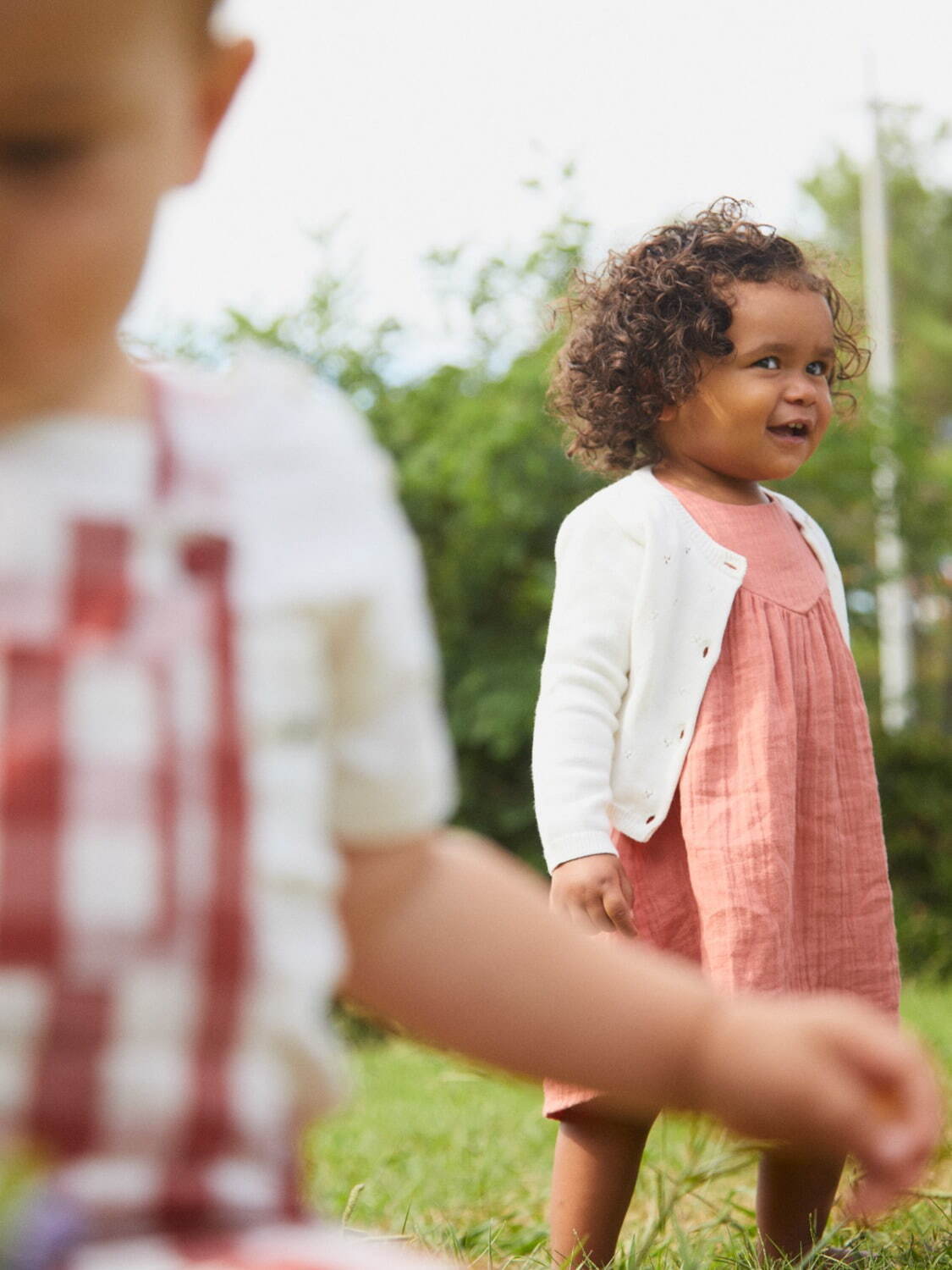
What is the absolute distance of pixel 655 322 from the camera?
2.67 metres

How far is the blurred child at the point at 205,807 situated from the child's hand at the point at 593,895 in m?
1.37

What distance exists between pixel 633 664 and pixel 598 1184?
0.79 m

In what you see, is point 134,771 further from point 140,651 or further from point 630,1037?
point 630,1037

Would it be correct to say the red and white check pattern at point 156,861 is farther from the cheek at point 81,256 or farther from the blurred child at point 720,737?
the blurred child at point 720,737

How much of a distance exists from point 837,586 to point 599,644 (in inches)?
20.6

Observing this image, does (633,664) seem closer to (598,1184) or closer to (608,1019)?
(598,1184)

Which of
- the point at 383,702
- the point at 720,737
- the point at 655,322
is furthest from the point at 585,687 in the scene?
the point at 383,702

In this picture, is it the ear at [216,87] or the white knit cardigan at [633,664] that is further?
the white knit cardigan at [633,664]

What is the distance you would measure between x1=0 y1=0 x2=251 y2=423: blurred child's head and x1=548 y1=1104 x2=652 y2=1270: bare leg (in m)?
1.78

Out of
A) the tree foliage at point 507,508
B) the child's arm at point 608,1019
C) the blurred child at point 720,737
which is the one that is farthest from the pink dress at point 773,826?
the tree foliage at point 507,508

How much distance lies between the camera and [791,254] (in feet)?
8.63

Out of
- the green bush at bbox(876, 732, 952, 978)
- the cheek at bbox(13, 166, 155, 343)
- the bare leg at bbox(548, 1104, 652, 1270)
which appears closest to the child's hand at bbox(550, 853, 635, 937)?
the bare leg at bbox(548, 1104, 652, 1270)

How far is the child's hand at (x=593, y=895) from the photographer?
227 cm

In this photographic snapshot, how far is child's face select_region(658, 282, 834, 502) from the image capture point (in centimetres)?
249
